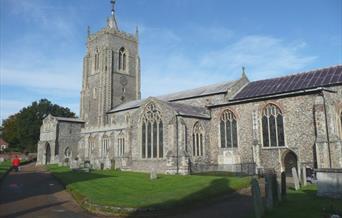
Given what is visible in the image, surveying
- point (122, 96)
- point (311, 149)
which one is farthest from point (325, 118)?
point (122, 96)

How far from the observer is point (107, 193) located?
14336 mm

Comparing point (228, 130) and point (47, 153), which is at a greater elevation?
point (228, 130)

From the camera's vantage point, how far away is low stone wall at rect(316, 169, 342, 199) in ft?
43.6

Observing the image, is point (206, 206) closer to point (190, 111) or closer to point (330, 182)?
point (330, 182)

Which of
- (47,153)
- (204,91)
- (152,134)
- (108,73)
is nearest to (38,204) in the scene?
(152,134)

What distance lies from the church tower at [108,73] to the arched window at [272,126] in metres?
29.6

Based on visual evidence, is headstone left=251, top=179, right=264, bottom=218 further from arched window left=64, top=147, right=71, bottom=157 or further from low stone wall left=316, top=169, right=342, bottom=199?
arched window left=64, top=147, right=71, bottom=157

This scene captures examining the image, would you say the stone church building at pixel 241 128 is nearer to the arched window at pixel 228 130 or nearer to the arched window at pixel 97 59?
the arched window at pixel 228 130

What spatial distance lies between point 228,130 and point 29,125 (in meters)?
52.6

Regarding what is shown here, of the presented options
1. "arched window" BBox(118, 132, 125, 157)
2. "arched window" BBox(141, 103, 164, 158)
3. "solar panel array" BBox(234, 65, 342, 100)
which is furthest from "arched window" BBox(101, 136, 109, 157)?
"solar panel array" BBox(234, 65, 342, 100)

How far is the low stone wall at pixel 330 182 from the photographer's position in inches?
523

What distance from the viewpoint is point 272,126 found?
2583 centimetres

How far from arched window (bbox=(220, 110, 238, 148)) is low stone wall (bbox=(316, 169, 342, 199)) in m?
14.2

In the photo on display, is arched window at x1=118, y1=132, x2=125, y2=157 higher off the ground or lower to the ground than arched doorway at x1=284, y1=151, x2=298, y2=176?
higher
